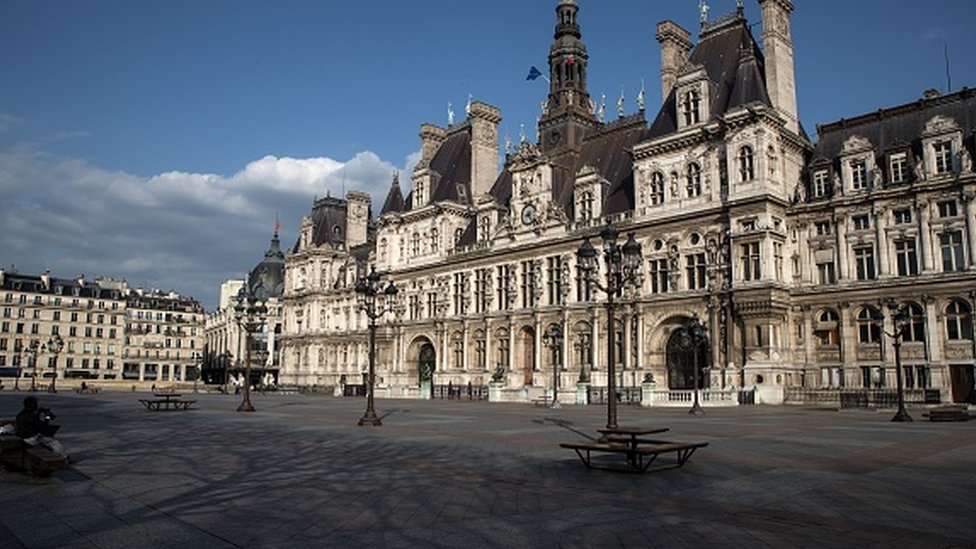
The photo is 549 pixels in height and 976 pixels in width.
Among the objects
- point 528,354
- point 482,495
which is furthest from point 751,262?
point 482,495

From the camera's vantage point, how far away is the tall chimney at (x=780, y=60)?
4816 centimetres

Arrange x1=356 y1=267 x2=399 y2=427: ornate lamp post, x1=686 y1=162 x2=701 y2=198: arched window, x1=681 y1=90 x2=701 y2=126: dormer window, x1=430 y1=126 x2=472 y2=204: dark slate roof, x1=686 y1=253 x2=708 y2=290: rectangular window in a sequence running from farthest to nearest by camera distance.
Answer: x1=430 y1=126 x2=472 y2=204: dark slate roof < x1=681 y1=90 x2=701 y2=126: dormer window < x1=686 y1=162 x2=701 y2=198: arched window < x1=686 y1=253 x2=708 y2=290: rectangular window < x1=356 y1=267 x2=399 y2=427: ornate lamp post

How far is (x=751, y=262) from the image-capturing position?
44.0m

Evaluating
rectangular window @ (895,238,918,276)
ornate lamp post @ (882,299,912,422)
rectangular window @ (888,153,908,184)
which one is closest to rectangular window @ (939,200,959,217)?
rectangular window @ (895,238,918,276)

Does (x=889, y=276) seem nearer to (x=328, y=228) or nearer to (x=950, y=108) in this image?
(x=950, y=108)

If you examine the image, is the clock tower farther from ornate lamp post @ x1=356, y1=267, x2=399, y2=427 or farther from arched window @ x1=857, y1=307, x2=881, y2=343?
ornate lamp post @ x1=356, y1=267, x2=399, y2=427

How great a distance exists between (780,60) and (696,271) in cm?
1519

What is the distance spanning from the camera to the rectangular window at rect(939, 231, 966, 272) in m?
39.4

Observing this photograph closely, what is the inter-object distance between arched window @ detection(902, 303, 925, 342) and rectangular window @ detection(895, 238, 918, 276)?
196cm

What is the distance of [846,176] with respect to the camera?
4456 cm

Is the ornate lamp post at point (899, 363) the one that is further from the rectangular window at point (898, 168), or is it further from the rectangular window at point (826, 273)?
the rectangular window at point (898, 168)

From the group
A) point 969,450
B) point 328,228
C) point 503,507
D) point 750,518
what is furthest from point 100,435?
point 328,228

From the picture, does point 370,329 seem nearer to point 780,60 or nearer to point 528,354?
point 528,354

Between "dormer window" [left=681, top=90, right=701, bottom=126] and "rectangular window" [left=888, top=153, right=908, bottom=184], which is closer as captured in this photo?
"rectangular window" [left=888, top=153, right=908, bottom=184]
